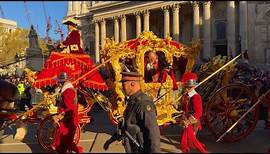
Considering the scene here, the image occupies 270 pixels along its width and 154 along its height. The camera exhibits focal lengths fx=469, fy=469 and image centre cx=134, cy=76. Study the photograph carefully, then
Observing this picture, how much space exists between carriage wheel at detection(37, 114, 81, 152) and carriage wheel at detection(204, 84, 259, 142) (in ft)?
10.3

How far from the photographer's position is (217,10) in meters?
55.6

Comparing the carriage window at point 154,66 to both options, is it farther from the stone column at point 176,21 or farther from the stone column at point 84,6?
the stone column at point 84,6

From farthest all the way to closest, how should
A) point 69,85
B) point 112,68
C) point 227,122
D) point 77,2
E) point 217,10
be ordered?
point 77,2 → point 217,10 → point 112,68 → point 227,122 → point 69,85

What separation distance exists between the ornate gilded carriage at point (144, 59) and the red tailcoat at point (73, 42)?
633 millimetres

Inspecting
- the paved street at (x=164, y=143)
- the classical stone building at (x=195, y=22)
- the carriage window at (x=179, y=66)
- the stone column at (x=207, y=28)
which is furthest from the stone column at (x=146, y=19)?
the carriage window at (x=179, y=66)

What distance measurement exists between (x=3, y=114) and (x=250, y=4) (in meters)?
44.1

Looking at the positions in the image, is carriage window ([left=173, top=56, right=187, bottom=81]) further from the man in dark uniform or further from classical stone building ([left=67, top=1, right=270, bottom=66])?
classical stone building ([left=67, top=1, right=270, bottom=66])

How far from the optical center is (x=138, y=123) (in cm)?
516

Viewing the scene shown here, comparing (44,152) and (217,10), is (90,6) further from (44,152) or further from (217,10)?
(44,152)

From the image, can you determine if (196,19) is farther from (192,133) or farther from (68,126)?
(68,126)

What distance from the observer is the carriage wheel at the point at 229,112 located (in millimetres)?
10547

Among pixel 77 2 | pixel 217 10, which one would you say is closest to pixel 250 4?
pixel 217 10

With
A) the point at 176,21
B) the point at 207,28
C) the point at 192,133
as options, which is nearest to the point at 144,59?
the point at 192,133

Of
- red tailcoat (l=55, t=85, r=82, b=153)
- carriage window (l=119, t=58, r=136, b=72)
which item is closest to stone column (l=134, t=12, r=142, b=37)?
carriage window (l=119, t=58, r=136, b=72)
